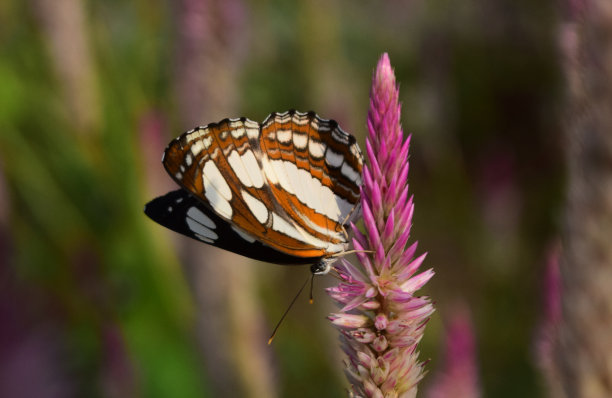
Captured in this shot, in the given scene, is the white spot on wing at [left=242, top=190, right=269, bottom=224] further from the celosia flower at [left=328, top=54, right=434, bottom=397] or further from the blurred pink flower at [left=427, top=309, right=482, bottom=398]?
the celosia flower at [left=328, top=54, right=434, bottom=397]

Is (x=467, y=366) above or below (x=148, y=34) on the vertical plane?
below

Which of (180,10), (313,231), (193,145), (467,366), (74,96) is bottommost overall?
(467,366)

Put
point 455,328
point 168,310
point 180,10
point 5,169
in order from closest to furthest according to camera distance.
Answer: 1. point 455,328
2. point 180,10
3. point 168,310
4. point 5,169

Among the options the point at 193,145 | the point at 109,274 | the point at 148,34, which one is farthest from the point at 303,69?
the point at 193,145

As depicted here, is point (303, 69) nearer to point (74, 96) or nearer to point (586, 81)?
point (74, 96)

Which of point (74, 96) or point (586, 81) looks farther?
point (74, 96)

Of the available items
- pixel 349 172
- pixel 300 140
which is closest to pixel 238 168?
pixel 300 140
